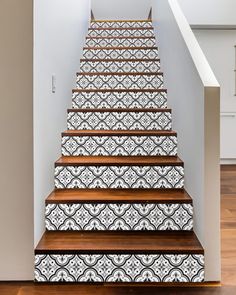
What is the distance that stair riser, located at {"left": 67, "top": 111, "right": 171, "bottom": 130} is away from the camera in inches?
118

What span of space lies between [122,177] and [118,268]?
28.4 inches

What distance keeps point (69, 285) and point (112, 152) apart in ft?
3.79

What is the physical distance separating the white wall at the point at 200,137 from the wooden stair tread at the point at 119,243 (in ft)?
0.35

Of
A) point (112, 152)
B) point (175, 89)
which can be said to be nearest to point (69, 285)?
point (112, 152)

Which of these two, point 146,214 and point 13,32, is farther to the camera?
point 146,214

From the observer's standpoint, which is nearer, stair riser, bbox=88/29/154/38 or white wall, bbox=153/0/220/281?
white wall, bbox=153/0/220/281

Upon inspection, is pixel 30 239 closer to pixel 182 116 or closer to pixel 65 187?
pixel 65 187

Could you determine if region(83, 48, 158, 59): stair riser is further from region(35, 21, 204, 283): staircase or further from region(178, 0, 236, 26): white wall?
region(178, 0, 236, 26): white wall

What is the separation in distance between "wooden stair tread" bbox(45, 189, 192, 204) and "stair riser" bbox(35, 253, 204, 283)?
384 millimetres

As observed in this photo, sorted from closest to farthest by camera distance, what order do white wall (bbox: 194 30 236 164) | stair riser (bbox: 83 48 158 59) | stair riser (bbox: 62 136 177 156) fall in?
stair riser (bbox: 62 136 177 156) → stair riser (bbox: 83 48 158 59) → white wall (bbox: 194 30 236 164)

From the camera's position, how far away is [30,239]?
191 centimetres

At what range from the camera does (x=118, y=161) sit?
249 centimetres

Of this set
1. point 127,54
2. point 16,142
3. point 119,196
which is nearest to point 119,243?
point 119,196

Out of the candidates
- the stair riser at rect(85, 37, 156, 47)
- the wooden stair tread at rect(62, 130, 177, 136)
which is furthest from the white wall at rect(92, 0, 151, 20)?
the wooden stair tread at rect(62, 130, 177, 136)
